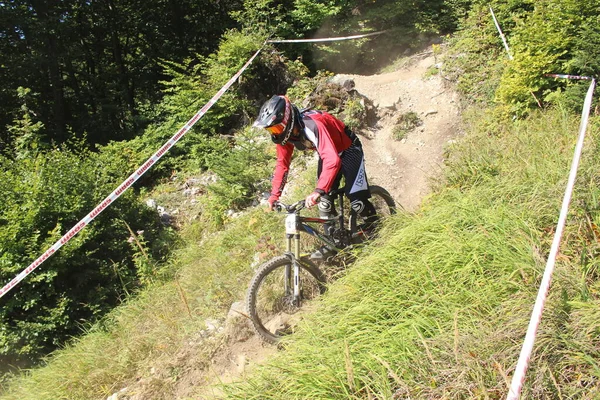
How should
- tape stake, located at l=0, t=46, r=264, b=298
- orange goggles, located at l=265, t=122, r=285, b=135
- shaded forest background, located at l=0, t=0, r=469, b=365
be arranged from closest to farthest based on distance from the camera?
1. orange goggles, located at l=265, t=122, r=285, b=135
2. tape stake, located at l=0, t=46, r=264, b=298
3. shaded forest background, located at l=0, t=0, r=469, b=365

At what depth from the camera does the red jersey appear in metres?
3.51

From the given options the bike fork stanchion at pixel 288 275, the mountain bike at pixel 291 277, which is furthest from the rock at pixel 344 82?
the bike fork stanchion at pixel 288 275

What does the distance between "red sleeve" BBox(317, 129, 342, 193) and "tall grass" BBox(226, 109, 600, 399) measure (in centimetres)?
82

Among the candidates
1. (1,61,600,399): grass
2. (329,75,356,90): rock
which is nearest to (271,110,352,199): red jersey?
(1,61,600,399): grass

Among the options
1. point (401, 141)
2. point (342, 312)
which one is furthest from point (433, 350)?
point (401, 141)

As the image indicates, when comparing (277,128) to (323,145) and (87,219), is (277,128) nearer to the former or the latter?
(323,145)

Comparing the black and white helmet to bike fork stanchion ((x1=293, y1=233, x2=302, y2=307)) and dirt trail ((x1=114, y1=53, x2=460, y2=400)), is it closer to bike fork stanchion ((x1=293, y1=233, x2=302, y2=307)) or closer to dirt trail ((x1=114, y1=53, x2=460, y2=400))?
bike fork stanchion ((x1=293, y1=233, x2=302, y2=307))

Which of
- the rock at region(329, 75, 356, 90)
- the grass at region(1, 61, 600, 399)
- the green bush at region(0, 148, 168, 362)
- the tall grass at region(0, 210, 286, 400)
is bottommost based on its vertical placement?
the tall grass at region(0, 210, 286, 400)

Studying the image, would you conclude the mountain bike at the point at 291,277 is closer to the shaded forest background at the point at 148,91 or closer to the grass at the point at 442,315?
the grass at the point at 442,315

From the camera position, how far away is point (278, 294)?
12.8 ft

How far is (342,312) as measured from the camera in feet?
9.91

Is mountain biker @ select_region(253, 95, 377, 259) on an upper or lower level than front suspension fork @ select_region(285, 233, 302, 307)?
upper

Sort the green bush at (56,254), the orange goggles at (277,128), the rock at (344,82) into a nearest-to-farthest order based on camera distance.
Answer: the orange goggles at (277,128) → the green bush at (56,254) → the rock at (344,82)

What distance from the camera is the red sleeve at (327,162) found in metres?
3.49
